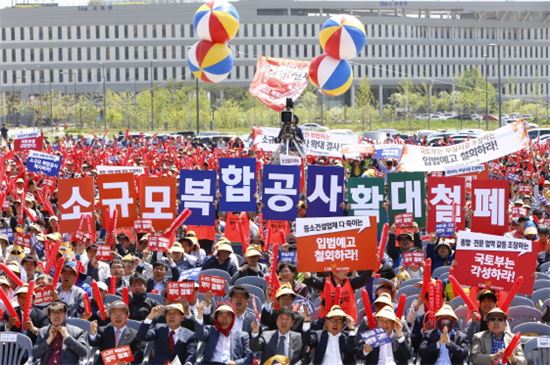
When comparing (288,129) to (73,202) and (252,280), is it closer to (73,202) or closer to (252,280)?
(73,202)

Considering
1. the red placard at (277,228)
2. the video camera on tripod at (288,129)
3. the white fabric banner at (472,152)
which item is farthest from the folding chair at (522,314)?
the video camera on tripod at (288,129)

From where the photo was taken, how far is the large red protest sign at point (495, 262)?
1231 cm

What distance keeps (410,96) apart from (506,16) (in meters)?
25.4

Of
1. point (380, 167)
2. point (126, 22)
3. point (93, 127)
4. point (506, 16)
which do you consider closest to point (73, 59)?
point (126, 22)

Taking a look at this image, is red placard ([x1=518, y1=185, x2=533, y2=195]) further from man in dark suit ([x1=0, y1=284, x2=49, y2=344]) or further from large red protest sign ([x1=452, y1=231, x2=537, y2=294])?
man in dark suit ([x1=0, y1=284, x2=49, y2=344])

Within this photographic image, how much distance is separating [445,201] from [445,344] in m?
6.60

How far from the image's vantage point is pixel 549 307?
502 inches

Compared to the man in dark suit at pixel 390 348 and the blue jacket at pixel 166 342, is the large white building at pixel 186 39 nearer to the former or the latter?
the blue jacket at pixel 166 342

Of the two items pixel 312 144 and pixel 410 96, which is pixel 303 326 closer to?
pixel 312 144

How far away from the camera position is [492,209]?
1703cm

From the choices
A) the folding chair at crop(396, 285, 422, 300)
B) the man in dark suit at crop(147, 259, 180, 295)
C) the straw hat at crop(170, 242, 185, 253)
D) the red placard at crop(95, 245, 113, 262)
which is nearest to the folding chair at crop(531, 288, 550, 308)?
the folding chair at crop(396, 285, 422, 300)

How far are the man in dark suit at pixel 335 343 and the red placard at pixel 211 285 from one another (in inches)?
49.1

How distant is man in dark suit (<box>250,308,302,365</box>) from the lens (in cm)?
1157

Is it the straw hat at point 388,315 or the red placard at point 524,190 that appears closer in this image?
the straw hat at point 388,315
